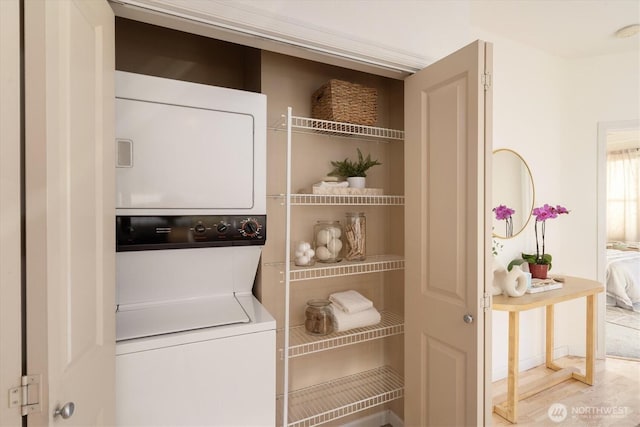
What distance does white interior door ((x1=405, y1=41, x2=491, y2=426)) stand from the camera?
1343mm

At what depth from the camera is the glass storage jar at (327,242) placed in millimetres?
1818

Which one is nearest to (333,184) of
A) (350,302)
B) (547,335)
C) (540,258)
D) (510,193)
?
(350,302)

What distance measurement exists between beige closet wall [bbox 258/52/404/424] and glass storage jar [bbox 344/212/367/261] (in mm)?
174

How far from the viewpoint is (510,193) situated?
2762 millimetres

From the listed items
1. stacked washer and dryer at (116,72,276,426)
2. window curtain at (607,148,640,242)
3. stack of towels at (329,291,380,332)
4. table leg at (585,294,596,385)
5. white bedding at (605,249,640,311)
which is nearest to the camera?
stacked washer and dryer at (116,72,276,426)

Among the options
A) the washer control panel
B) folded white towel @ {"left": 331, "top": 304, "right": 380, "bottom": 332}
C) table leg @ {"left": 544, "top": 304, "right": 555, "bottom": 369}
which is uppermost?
the washer control panel

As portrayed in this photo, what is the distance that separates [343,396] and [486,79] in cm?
175

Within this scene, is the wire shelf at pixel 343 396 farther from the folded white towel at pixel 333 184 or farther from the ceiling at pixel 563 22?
the ceiling at pixel 563 22

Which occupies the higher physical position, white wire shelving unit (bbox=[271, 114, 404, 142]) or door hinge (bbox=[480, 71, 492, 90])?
door hinge (bbox=[480, 71, 492, 90])

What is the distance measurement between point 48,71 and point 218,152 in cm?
73

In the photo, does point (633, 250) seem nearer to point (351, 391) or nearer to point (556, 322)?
point (556, 322)

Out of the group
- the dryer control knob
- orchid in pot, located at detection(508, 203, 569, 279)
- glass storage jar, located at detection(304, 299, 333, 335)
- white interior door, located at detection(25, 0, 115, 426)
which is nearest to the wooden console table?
orchid in pot, located at detection(508, 203, 569, 279)

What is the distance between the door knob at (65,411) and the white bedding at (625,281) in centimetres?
546

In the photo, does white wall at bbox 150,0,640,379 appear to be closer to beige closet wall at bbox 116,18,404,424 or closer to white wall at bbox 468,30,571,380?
white wall at bbox 468,30,571,380
